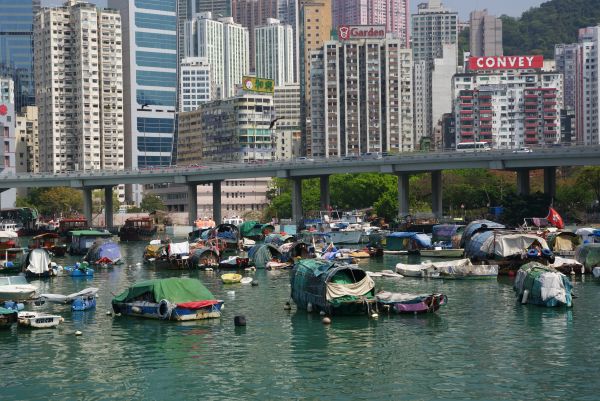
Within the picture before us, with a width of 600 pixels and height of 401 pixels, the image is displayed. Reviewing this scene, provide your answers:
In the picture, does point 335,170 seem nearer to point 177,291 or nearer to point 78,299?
point 78,299

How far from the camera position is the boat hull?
5334cm

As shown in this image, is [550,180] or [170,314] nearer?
[170,314]

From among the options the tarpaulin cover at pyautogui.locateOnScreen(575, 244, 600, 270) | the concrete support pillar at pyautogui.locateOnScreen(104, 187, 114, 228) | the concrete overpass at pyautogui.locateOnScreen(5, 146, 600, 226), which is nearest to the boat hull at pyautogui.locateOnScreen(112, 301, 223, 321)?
the tarpaulin cover at pyautogui.locateOnScreen(575, 244, 600, 270)

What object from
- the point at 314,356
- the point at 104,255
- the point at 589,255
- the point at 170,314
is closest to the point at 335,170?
the point at 104,255

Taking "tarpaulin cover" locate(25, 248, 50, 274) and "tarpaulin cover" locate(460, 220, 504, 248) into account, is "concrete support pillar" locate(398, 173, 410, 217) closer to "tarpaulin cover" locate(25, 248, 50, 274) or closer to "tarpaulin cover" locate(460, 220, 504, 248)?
"tarpaulin cover" locate(460, 220, 504, 248)

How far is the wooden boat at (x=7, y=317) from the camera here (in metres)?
51.9

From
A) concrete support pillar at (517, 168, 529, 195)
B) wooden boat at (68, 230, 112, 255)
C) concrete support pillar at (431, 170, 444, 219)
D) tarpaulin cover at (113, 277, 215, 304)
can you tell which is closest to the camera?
tarpaulin cover at (113, 277, 215, 304)

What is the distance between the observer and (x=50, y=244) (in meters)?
111

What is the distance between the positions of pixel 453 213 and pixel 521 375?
124 m

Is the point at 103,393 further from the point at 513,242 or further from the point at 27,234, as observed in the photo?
the point at 27,234

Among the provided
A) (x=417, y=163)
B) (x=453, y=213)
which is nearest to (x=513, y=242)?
(x=417, y=163)

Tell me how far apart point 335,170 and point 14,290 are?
294 ft

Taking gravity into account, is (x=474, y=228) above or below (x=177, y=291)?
above

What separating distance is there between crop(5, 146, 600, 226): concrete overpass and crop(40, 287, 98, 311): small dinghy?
76.1 meters
